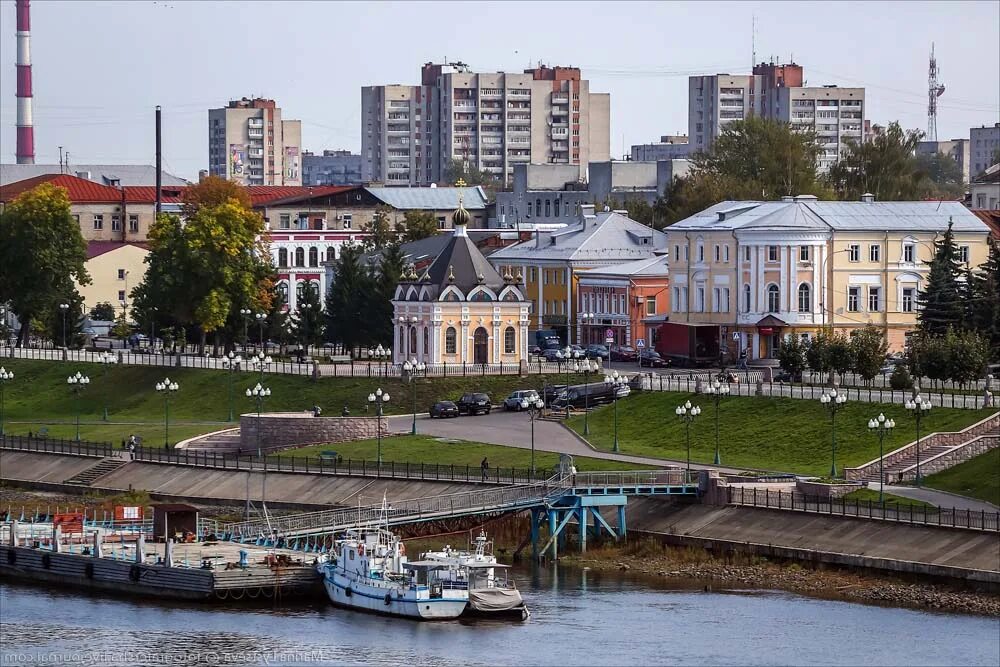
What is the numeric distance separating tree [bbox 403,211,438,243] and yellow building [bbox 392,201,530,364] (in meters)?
44.7

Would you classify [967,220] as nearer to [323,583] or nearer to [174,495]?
[174,495]

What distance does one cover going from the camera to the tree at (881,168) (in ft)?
581

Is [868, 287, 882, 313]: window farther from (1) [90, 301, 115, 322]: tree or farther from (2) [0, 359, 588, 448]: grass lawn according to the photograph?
(1) [90, 301, 115, 322]: tree

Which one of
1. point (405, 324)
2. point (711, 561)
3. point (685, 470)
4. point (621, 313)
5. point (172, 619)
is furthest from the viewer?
point (621, 313)

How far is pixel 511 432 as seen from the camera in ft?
348

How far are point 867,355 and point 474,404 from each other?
19639 millimetres

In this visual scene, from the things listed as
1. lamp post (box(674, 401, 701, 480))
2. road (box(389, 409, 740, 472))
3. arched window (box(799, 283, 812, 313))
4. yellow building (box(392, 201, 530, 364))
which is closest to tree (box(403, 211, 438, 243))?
yellow building (box(392, 201, 530, 364))

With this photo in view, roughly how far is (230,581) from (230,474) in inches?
971

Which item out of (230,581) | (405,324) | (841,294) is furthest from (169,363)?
(230,581)

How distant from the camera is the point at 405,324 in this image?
125m

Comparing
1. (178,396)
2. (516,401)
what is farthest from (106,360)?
(516,401)

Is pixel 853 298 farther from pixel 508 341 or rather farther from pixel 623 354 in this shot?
pixel 508 341

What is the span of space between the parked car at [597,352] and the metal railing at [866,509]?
47776 mm

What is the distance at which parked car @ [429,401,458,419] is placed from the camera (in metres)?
114
